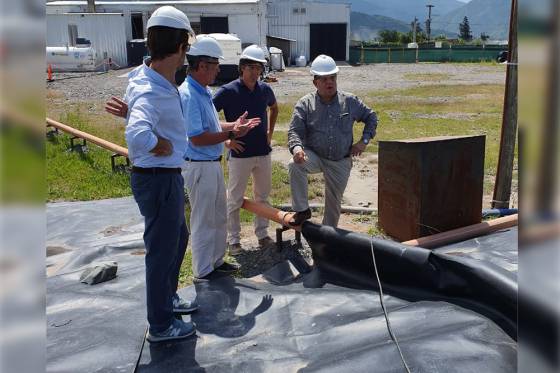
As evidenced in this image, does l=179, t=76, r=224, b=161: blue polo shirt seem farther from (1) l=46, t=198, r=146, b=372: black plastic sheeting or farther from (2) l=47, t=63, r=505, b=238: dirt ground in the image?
(2) l=47, t=63, r=505, b=238: dirt ground

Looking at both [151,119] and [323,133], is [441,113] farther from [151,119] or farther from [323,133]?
[151,119]

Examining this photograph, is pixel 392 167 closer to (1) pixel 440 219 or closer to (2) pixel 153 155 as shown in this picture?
(1) pixel 440 219

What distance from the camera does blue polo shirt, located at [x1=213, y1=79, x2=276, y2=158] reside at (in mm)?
4543

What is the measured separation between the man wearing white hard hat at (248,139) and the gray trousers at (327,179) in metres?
0.40

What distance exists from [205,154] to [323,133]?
1.07 metres

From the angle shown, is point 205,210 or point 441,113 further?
point 441,113

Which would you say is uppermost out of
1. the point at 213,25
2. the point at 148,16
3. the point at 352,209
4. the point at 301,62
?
the point at 148,16

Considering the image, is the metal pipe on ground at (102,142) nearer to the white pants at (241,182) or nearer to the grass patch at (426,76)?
the white pants at (241,182)

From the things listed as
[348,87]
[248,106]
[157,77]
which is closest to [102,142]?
[248,106]

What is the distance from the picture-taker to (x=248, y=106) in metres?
4.57

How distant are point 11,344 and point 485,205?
235 inches

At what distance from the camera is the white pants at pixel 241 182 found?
471cm

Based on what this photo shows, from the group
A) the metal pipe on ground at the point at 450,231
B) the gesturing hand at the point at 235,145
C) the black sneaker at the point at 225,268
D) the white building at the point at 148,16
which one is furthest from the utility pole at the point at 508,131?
the white building at the point at 148,16

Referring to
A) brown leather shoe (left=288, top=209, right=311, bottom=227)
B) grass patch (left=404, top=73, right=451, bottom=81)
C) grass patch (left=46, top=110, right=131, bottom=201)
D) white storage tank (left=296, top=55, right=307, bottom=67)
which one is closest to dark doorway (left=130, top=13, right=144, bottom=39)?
white storage tank (left=296, top=55, right=307, bottom=67)
